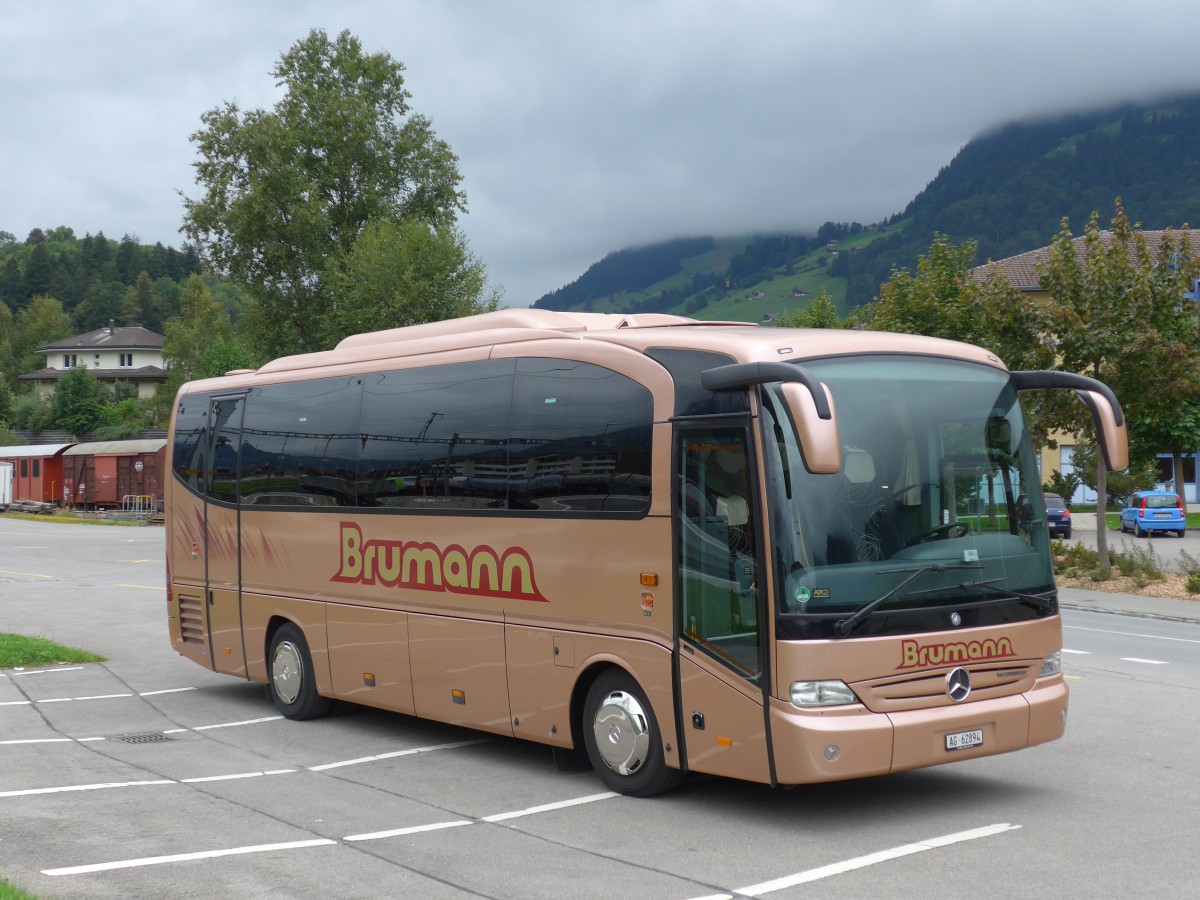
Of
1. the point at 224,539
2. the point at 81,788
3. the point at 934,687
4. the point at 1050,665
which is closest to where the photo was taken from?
the point at 934,687

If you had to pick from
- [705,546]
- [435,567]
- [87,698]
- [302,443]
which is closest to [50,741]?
[87,698]

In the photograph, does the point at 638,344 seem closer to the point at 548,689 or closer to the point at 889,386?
the point at 889,386

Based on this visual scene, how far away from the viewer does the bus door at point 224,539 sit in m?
14.1

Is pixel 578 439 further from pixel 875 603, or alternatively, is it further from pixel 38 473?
pixel 38 473

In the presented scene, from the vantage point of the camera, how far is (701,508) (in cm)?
867

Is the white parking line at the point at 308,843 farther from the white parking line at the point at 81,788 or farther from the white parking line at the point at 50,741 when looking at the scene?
the white parking line at the point at 50,741

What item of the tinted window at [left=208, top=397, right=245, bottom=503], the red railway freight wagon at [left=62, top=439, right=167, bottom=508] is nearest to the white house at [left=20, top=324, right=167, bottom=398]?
the red railway freight wagon at [left=62, top=439, right=167, bottom=508]

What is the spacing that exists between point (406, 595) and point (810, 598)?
14.6ft

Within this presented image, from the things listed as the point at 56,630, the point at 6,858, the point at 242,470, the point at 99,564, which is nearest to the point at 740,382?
the point at 6,858

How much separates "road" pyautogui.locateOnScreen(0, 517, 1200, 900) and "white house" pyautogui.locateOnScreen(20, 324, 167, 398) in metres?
147

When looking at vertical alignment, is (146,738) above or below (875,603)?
below

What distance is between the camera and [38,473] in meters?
72.8

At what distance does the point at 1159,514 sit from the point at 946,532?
139 ft

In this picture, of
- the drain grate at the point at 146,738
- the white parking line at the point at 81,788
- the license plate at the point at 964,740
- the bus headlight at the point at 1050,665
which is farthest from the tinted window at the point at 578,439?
the drain grate at the point at 146,738
